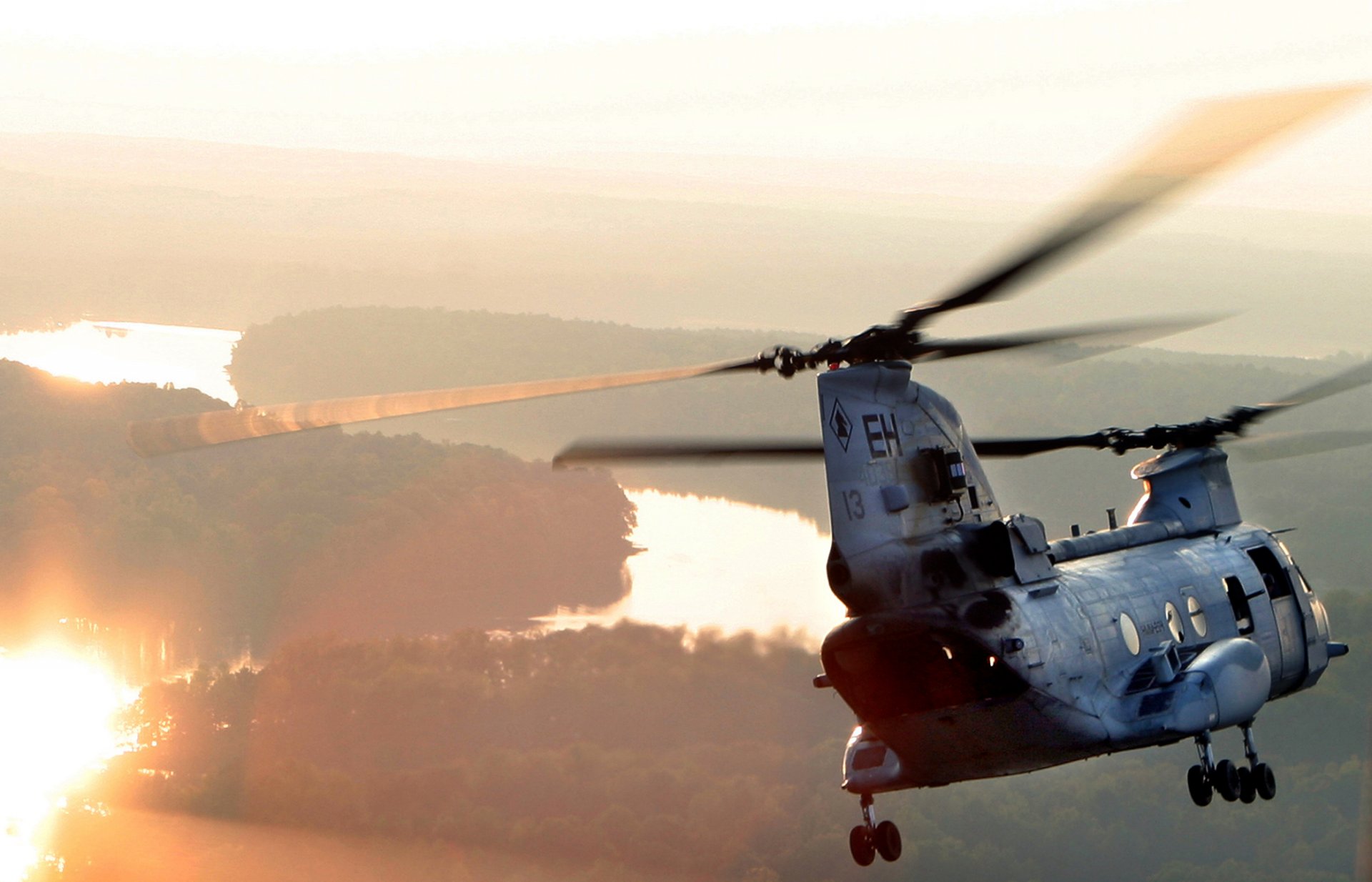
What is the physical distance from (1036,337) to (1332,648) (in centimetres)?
1984

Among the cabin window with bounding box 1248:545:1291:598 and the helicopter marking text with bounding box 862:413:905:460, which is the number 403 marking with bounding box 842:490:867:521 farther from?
the cabin window with bounding box 1248:545:1291:598

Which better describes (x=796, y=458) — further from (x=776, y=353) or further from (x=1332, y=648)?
(x=1332, y=648)

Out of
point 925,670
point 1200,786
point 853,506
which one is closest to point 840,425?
point 853,506

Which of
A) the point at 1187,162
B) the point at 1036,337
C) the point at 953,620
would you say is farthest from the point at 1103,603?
the point at 1187,162

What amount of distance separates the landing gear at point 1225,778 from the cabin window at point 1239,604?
3326 mm

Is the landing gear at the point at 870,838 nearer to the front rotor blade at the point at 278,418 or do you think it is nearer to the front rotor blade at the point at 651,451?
the front rotor blade at the point at 651,451

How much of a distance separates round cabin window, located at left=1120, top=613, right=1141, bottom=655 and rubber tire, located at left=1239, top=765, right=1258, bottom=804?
4.78 m

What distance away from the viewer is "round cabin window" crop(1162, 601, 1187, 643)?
A: 37.2 m

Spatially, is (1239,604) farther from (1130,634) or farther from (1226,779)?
(1130,634)

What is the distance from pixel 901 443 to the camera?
33188mm

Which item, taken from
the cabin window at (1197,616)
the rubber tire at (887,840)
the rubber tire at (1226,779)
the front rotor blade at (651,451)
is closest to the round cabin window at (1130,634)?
the cabin window at (1197,616)

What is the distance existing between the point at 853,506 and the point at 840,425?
1.80 m

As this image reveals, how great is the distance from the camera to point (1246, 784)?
1478 inches

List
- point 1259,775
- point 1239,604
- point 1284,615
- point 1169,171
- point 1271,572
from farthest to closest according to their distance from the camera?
point 1271,572 < point 1284,615 < point 1239,604 < point 1259,775 < point 1169,171
